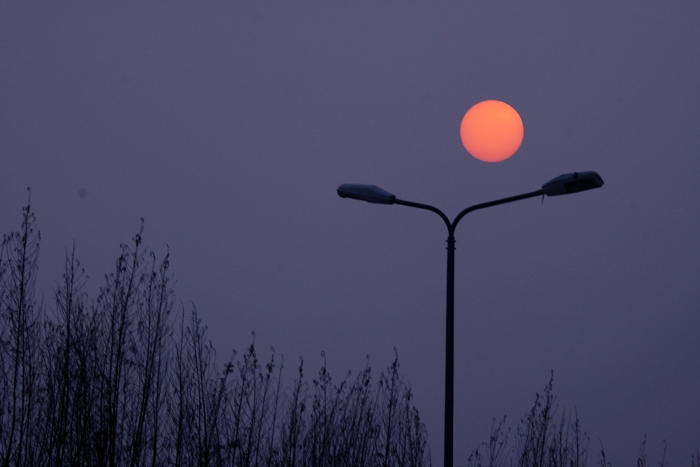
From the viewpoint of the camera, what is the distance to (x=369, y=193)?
32.2ft

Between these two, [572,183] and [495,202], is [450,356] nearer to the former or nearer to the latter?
[495,202]

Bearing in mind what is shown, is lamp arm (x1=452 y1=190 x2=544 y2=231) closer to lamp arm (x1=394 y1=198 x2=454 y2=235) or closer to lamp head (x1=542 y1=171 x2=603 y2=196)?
lamp arm (x1=394 y1=198 x2=454 y2=235)

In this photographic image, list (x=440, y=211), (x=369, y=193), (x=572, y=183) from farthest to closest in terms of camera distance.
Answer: (x=440, y=211) → (x=369, y=193) → (x=572, y=183)

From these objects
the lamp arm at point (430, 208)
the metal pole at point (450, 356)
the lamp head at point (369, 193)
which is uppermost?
the lamp head at point (369, 193)

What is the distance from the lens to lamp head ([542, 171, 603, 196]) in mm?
8836

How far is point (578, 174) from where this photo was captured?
29.0 ft

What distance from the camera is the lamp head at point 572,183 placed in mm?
8836

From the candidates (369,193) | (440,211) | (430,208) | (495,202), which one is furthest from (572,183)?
(369,193)

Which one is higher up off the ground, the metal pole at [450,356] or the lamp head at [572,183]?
the lamp head at [572,183]

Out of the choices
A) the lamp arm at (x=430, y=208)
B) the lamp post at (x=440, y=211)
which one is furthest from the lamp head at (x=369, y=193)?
the lamp arm at (x=430, y=208)

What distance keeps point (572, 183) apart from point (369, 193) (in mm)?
2570

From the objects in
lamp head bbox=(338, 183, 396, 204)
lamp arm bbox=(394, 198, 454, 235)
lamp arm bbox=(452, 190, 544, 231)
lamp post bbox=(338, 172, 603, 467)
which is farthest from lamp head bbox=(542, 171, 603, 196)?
lamp head bbox=(338, 183, 396, 204)

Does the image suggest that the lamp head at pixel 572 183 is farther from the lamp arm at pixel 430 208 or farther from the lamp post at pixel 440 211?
the lamp arm at pixel 430 208

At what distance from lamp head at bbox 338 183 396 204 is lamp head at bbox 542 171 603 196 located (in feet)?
6.57
